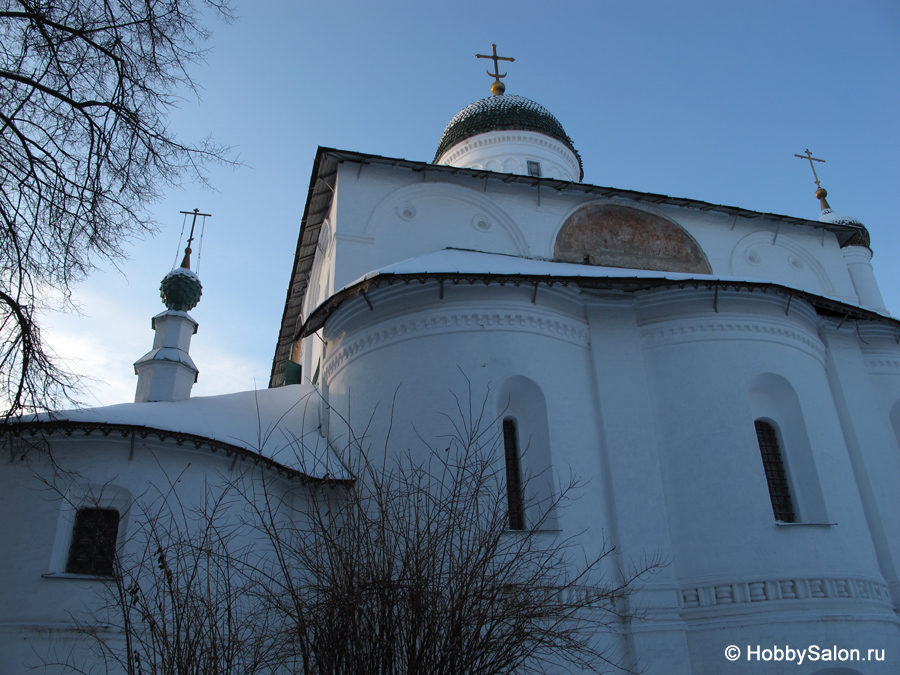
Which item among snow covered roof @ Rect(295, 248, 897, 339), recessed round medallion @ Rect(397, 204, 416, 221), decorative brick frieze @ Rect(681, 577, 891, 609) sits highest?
recessed round medallion @ Rect(397, 204, 416, 221)

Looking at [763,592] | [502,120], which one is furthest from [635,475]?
[502,120]

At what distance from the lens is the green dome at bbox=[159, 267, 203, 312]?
41.7 ft

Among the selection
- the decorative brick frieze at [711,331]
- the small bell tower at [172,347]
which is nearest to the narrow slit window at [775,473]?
the decorative brick frieze at [711,331]

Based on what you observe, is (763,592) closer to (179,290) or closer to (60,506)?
(60,506)

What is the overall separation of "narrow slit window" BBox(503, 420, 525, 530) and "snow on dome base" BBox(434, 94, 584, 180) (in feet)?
32.4

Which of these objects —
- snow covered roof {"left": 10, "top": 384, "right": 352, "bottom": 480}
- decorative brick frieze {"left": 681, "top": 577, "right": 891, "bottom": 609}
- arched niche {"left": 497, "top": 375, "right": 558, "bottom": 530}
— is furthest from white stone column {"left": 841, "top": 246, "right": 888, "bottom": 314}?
snow covered roof {"left": 10, "top": 384, "right": 352, "bottom": 480}

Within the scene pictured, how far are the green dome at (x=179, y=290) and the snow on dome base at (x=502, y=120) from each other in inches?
287

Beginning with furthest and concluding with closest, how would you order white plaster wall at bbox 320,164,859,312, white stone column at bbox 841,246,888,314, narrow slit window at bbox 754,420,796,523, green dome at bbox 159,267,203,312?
white stone column at bbox 841,246,888,314 → green dome at bbox 159,267,203,312 → white plaster wall at bbox 320,164,859,312 → narrow slit window at bbox 754,420,796,523

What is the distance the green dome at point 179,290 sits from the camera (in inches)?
501

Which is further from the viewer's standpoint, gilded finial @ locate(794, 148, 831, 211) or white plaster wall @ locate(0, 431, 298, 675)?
gilded finial @ locate(794, 148, 831, 211)

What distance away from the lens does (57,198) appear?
15.6 ft

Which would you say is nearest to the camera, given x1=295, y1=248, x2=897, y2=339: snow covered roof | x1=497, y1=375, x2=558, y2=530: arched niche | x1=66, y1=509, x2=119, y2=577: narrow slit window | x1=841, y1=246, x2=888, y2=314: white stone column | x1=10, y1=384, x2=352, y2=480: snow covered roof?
x1=66, y1=509, x2=119, y2=577: narrow slit window

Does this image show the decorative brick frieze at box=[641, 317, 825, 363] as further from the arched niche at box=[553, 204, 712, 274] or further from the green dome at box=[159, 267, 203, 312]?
the green dome at box=[159, 267, 203, 312]

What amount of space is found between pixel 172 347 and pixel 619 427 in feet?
24.7
